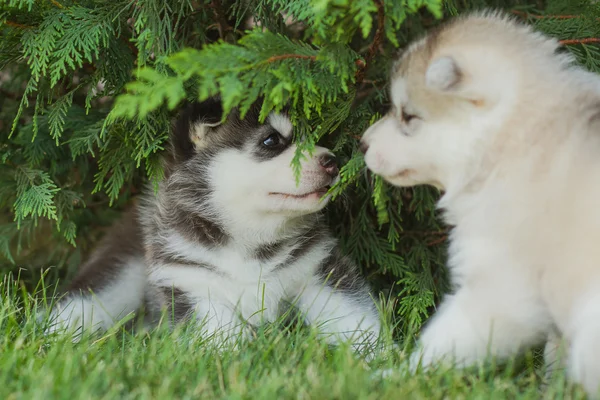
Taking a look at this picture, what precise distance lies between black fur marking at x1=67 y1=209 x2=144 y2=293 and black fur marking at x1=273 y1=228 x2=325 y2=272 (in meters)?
1.02

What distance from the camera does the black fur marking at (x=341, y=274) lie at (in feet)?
11.2

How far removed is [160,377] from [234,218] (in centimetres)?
116

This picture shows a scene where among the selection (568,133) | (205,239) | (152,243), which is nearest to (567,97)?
(568,133)

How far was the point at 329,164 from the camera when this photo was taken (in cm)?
316

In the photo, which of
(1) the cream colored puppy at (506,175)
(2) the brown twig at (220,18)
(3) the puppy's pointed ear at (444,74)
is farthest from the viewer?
(2) the brown twig at (220,18)

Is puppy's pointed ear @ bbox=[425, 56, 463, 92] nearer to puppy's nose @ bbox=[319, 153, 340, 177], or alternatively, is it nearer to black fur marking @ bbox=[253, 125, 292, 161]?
puppy's nose @ bbox=[319, 153, 340, 177]

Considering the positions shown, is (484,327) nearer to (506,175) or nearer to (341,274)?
(506,175)

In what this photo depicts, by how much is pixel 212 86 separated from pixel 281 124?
2.90 feet

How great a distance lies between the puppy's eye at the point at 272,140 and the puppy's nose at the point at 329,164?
0.23 meters

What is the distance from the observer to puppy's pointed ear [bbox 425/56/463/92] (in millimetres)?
2416

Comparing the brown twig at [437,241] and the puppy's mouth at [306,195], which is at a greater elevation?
the puppy's mouth at [306,195]

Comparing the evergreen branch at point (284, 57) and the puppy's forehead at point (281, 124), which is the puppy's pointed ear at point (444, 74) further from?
the puppy's forehead at point (281, 124)

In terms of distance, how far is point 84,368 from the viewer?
223 centimetres

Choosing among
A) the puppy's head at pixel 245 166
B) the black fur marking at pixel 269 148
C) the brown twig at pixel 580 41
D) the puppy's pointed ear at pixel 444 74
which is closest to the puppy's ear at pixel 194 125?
the puppy's head at pixel 245 166
